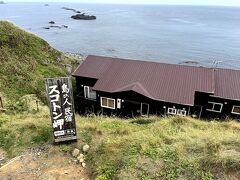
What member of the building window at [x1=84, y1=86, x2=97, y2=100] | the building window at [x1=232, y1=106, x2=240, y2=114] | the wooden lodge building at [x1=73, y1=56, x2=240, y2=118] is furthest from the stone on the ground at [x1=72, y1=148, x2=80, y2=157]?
the building window at [x1=232, y1=106, x2=240, y2=114]

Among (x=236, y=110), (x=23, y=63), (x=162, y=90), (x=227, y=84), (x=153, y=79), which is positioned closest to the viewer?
(x=236, y=110)

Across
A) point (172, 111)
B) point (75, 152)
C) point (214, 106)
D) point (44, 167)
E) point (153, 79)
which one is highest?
point (153, 79)

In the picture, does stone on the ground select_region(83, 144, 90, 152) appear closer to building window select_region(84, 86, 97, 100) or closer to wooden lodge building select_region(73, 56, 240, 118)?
wooden lodge building select_region(73, 56, 240, 118)

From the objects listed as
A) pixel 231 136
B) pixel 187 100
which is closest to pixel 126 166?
pixel 231 136

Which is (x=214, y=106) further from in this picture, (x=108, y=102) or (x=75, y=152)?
(x=75, y=152)

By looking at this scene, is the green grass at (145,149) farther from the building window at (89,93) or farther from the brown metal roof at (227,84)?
the building window at (89,93)

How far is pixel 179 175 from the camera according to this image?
7.99 meters

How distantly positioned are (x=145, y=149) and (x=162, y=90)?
39.8 ft

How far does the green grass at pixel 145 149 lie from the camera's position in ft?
26.5

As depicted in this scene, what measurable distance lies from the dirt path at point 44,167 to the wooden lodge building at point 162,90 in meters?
11.5

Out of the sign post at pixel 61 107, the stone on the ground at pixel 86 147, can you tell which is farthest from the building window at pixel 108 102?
the stone on the ground at pixel 86 147

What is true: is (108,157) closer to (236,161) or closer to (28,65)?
(236,161)

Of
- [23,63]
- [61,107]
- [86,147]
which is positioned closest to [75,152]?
[86,147]

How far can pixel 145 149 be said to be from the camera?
29.7ft
